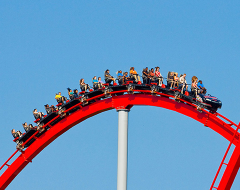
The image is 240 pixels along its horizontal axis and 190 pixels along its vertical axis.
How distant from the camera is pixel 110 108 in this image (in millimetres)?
31328

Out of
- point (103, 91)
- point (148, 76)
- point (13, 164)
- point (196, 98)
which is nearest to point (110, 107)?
point (103, 91)

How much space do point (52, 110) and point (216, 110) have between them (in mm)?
9626

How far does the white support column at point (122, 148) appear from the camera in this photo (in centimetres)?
2991

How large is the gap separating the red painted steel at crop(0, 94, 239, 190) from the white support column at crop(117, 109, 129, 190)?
0.56 m

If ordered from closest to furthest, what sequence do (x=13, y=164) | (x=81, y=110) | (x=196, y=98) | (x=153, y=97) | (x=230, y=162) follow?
(x=230, y=162), (x=196, y=98), (x=153, y=97), (x=81, y=110), (x=13, y=164)

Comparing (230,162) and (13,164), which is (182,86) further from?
(13,164)

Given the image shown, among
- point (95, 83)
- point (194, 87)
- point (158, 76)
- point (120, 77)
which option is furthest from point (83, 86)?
point (194, 87)

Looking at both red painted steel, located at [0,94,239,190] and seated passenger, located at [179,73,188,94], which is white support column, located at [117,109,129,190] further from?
seated passenger, located at [179,73,188,94]

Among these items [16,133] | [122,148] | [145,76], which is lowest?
[16,133]

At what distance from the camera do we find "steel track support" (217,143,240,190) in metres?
25.6

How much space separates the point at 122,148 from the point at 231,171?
648 centimetres

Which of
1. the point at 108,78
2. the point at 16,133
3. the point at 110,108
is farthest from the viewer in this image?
the point at 16,133

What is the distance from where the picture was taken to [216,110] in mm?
27844

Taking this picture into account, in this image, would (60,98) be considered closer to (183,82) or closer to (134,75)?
(134,75)
